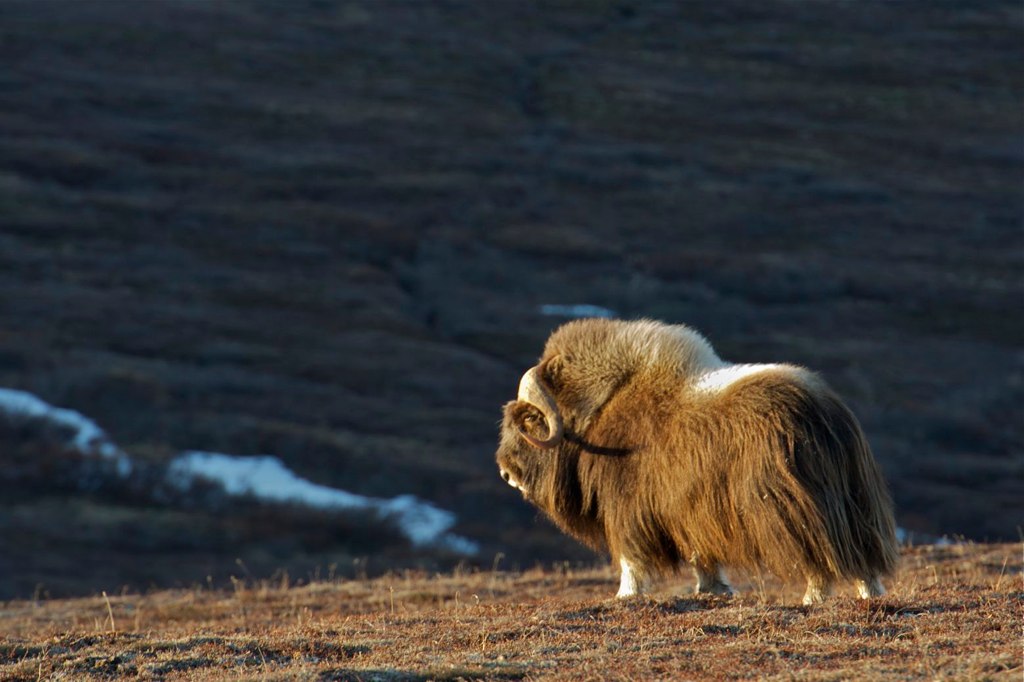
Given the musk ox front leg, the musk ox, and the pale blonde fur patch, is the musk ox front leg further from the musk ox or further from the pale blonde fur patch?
the pale blonde fur patch

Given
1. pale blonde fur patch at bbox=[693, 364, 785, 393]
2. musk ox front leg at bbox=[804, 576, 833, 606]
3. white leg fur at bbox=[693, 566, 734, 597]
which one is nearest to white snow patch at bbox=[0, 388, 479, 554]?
white leg fur at bbox=[693, 566, 734, 597]

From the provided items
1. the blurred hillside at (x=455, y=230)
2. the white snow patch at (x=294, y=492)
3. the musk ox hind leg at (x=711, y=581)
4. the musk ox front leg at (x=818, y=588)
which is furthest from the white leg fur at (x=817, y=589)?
the white snow patch at (x=294, y=492)

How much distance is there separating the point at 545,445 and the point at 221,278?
2668cm

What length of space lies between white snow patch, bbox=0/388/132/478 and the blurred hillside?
48 cm

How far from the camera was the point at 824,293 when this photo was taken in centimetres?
3572

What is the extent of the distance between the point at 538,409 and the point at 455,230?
29.8 metres

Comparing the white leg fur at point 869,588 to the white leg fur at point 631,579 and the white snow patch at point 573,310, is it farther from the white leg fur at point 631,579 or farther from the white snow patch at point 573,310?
the white snow patch at point 573,310

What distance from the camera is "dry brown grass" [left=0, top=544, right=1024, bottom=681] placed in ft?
17.6

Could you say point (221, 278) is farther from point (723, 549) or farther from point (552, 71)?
point (723, 549)

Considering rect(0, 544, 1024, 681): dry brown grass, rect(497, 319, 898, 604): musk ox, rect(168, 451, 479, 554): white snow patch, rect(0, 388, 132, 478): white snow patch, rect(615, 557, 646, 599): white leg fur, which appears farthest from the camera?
rect(0, 388, 132, 478): white snow patch

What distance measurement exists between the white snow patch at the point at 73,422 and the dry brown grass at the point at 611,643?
16.1 meters

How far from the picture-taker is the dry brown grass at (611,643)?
5.37 meters

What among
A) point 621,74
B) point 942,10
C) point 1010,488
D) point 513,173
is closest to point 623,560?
point 1010,488

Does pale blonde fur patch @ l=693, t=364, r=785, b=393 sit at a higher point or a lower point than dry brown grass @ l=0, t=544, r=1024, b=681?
higher
